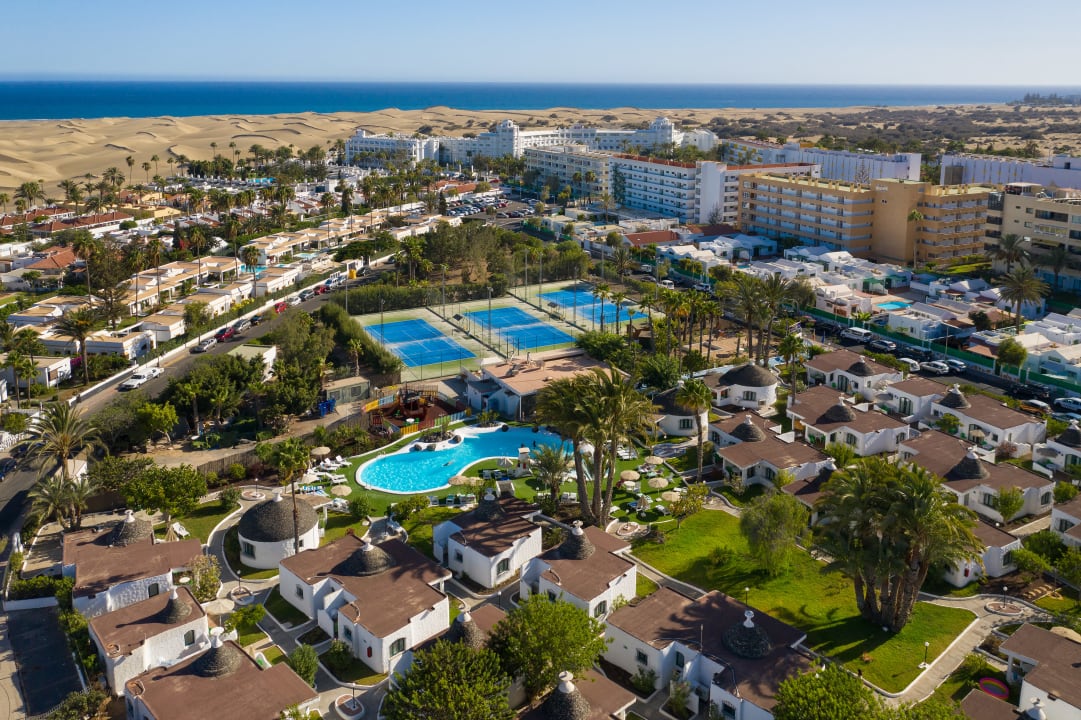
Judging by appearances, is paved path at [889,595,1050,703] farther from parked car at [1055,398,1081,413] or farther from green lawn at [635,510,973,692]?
parked car at [1055,398,1081,413]

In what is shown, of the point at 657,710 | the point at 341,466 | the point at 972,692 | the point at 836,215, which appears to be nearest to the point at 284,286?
the point at 341,466

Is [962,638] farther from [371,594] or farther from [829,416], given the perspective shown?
[371,594]

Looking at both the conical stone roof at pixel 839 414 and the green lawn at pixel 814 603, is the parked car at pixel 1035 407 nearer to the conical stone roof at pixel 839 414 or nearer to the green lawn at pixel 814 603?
the conical stone roof at pixel 839 414

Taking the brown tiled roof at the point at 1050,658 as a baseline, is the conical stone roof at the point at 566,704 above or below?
above

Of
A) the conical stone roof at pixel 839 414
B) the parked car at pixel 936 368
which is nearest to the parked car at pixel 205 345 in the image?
the conical stone roof at pixel 839 414

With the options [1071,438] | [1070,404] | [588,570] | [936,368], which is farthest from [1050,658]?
[936,368]
